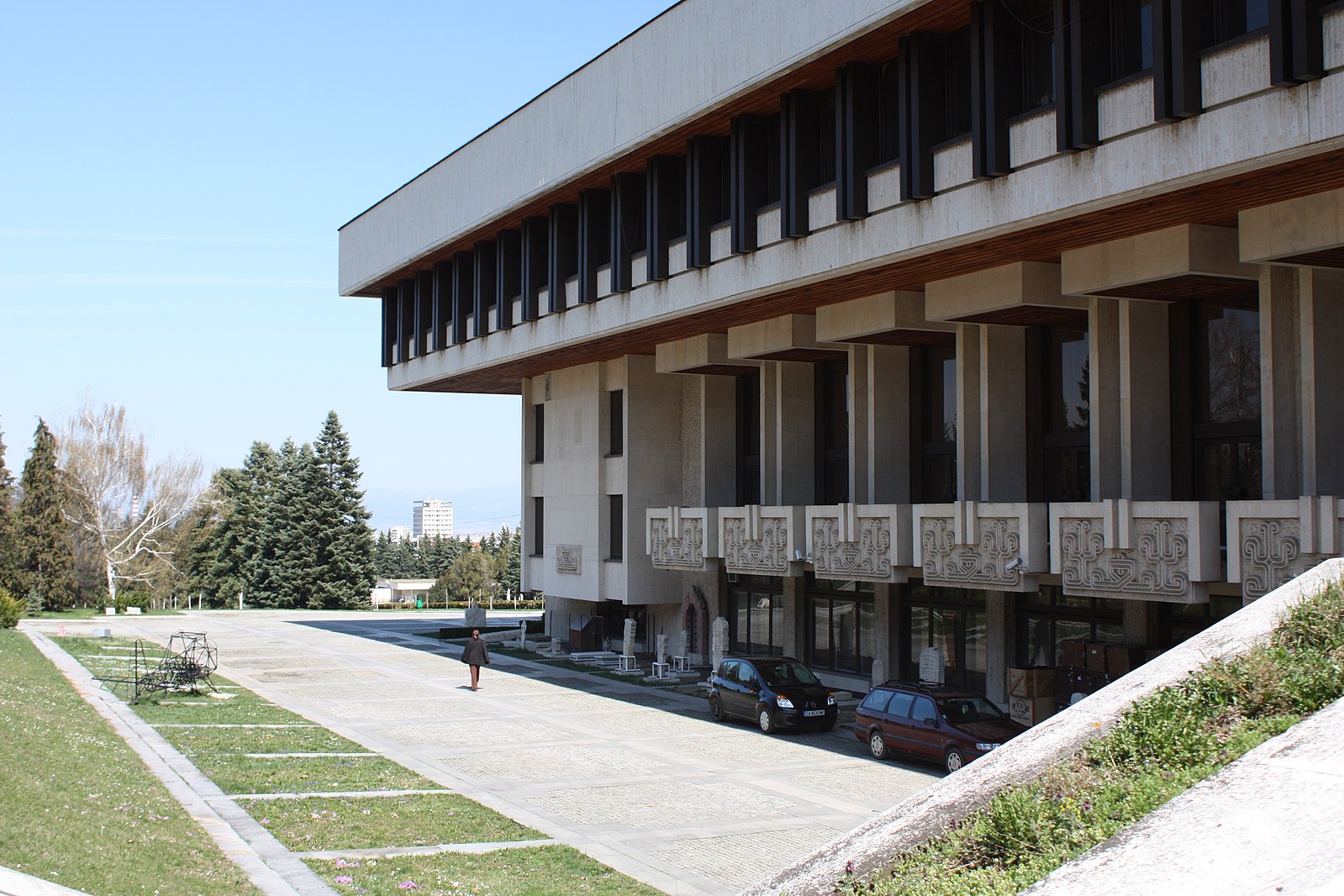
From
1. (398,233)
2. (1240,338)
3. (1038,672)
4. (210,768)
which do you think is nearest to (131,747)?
(210,768)

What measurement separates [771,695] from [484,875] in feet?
41.5

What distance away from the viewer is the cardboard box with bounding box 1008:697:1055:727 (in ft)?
79.0

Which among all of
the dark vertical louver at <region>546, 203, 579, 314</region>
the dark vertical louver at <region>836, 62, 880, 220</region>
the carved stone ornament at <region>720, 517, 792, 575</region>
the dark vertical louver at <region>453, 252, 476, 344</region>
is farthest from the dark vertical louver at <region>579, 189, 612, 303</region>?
the dark vertical louver at <region>836, 62, 880, 220</region>

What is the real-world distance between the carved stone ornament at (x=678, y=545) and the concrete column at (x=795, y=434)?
2.42 metres

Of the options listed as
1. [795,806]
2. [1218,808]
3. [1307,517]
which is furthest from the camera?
[795,806]

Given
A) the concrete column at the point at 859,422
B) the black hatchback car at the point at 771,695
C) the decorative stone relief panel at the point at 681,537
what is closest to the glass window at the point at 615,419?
the decorative stone relief panel at the point at 681,537

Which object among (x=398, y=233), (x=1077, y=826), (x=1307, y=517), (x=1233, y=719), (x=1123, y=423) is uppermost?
(x=398, y=233)

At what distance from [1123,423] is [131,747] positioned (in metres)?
18.3

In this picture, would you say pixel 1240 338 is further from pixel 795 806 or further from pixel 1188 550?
pixel 795 806

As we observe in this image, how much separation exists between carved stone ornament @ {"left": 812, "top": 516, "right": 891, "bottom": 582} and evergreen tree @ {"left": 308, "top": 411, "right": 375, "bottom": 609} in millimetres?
A: 63201

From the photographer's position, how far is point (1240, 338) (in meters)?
22.3

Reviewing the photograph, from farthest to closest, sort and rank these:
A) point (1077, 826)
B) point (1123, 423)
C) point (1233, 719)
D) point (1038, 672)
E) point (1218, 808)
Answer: point (1038, 672) < point (1123, 423) < point (1233, 719) < point (1077, 826) < point (1218, 808)

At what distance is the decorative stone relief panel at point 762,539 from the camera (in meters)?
28.9

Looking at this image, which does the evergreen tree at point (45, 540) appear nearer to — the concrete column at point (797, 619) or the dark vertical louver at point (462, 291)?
the dark vertical louver at point (462, 291)
